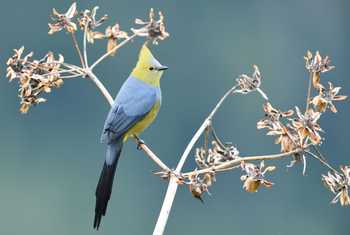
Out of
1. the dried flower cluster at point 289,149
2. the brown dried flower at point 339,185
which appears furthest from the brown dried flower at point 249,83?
the brown dried flower at point 339,185

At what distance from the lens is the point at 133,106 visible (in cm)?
131

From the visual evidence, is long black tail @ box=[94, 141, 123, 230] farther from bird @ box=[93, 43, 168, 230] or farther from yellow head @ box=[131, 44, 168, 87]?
yellow head @ box=[131, 44, 168, 87]

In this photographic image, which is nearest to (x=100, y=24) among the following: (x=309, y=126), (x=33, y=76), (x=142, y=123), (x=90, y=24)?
(x=90, y=24)

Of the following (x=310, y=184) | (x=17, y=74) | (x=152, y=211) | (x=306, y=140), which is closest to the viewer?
(x=306, y=140)

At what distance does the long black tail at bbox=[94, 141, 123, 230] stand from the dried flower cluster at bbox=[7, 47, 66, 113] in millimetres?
140

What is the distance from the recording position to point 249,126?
611 centimetres

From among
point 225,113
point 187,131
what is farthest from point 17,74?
point 225,113

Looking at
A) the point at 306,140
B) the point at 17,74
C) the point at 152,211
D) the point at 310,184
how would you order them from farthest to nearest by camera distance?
the point at 310,184 < the point at 152,211 < the point at 17,74 < the point at 306,140

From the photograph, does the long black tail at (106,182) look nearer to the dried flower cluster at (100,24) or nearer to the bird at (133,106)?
the bird at (133,106)

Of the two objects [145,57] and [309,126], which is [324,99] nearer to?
[309,126]

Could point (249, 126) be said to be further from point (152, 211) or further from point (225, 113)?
point (152, 211)

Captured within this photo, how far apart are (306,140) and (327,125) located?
5046 mm

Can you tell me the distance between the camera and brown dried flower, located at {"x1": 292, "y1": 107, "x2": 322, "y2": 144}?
1007mm

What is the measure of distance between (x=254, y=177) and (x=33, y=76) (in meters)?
0.32
